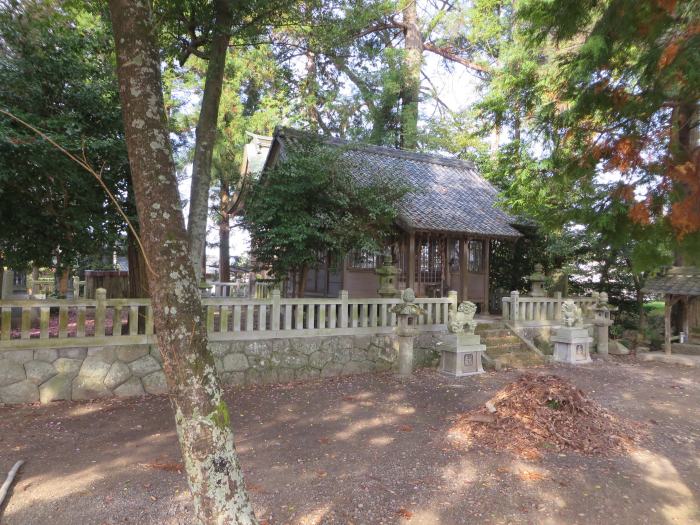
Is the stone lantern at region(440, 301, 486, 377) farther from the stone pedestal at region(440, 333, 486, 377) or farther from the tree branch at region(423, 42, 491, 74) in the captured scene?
the tree branch at region(423, 42, 491, 74)

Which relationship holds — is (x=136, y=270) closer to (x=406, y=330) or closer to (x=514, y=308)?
(x=406, y=330)

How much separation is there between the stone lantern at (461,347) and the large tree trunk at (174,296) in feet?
22.0

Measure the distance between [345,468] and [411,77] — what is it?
65.0 ft

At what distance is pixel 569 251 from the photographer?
13.7 metres

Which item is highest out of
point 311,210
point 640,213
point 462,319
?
point 311,210

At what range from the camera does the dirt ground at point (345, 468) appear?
356 centimetres

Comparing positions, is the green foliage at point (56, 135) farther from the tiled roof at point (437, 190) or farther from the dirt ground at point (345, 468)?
the tiled roof at point (437, 190)

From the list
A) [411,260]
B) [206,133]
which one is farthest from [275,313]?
[411,260]

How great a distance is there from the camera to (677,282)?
1105 cm

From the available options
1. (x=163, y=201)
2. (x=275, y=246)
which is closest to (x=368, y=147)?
(x=275, y=246)

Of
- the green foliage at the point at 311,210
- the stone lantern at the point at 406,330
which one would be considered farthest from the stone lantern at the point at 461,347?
the green foliage at the point at 311,210

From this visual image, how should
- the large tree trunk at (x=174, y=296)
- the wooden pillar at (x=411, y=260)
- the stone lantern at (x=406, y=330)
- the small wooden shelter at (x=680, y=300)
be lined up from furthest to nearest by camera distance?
the wooden pillar at (x=411, y=260) → the small wooden shelter at (x=680, y=300) → the stone lantern at (x=406, y=330) → the large tree trunk at (x=174, y=296)

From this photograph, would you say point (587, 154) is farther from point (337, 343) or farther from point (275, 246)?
point (275, 246)

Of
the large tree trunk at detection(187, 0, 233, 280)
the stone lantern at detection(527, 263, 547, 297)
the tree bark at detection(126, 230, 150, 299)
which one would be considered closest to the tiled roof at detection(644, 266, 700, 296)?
the stone lantern at detection(527, 263, 547, 297)
